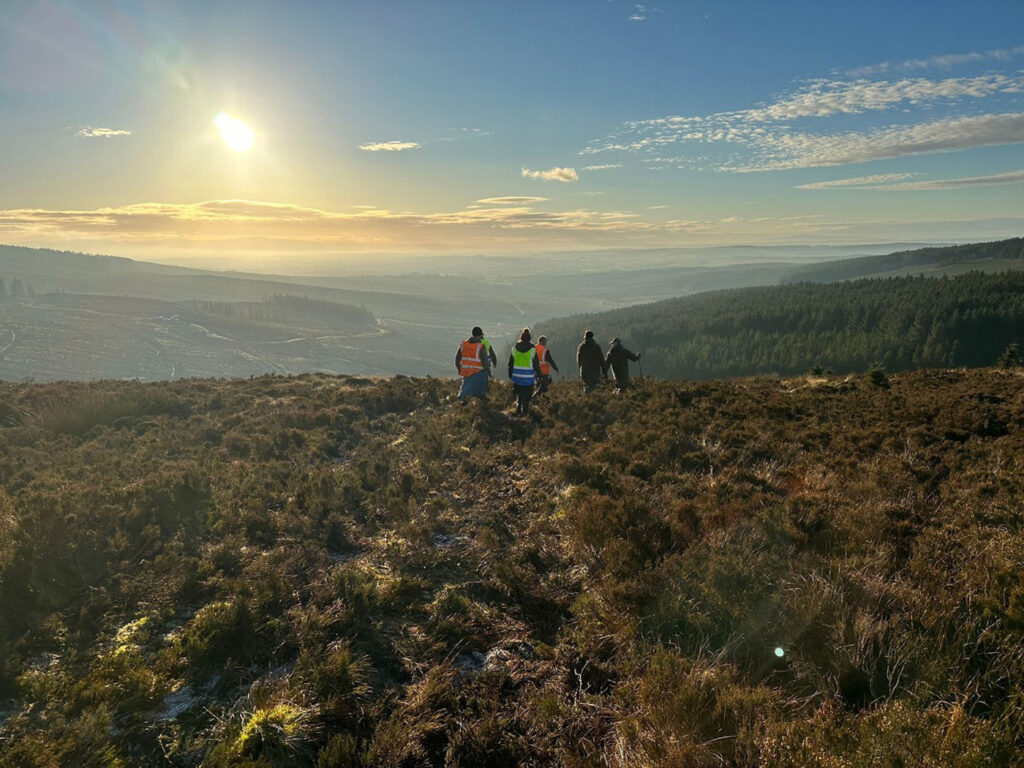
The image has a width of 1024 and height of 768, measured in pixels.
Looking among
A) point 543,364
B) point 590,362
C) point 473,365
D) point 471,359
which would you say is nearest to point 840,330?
point 590,362

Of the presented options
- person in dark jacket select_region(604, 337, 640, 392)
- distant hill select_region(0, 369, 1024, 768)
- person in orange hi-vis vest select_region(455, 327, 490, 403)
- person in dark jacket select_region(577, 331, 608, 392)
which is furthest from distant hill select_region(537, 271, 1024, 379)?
distant hill select_region(0, 369, 1024, 768)

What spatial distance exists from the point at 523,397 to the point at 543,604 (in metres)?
9.33

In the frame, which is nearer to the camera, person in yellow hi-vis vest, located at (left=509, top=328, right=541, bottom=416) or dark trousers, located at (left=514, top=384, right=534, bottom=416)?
person in yellow hi-vis vest, located at (left=509, top=328, right=541, bottom=416)

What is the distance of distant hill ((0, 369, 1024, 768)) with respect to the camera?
11.5ft

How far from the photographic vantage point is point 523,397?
14695 mm

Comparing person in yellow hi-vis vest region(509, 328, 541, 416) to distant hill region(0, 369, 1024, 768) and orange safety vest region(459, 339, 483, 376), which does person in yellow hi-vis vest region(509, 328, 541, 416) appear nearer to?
orange safety vest region(459, 339, 483, 376)

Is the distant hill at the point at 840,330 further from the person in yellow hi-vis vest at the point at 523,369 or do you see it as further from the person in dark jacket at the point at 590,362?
the person in yellow hi-vis vest at the point at 523,369

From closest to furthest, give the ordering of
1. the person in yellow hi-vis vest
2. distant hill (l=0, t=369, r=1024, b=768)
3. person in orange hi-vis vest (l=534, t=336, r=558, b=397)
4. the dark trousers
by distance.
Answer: distant hill (l=0, t=369, r=1024, b=768)
the person in yellow hi-vis vest
the dark trousers
person in orange hi-vis vest (l=534, t=336, r=558, b=397)

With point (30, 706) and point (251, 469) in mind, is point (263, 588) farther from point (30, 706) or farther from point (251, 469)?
point (251, 469)

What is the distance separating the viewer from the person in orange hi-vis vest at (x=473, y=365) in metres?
15.5

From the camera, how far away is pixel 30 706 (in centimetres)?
411

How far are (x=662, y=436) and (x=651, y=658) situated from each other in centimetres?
690

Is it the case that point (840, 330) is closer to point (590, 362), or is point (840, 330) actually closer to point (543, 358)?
point (590, 362)

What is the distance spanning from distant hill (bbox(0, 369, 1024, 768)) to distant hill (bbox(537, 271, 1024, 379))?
8853cm
